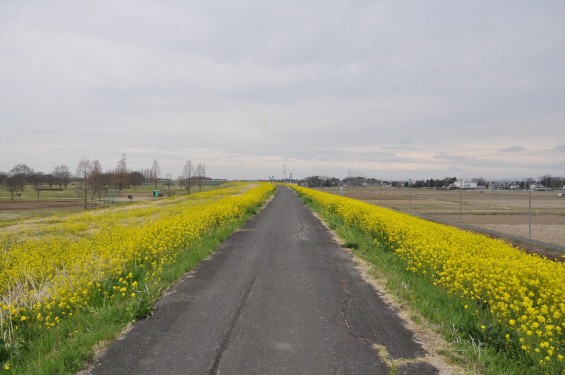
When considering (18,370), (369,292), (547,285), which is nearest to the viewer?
(18,370)

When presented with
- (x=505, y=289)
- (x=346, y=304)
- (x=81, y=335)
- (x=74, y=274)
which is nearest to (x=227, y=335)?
(x=81, y=335)

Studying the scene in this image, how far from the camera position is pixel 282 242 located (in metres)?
11.8

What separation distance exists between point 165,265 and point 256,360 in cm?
523

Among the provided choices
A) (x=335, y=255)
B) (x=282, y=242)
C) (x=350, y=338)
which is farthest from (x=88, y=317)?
(x=282, y=242)

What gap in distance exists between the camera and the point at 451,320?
16.2ft

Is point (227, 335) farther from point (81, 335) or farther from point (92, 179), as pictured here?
point (92, 179)

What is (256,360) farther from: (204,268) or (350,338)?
(204,268)

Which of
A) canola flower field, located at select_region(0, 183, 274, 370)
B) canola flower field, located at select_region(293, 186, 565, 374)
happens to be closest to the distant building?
canola flower field, located at select_region(293, 186, 565, 374)

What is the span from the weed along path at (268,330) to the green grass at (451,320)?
1.40 ft

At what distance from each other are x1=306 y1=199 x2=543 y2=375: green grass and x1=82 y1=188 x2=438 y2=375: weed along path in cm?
43

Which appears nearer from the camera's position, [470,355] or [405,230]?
[470,355]

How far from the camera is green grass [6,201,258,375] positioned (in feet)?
12.6

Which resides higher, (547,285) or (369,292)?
(547,285)

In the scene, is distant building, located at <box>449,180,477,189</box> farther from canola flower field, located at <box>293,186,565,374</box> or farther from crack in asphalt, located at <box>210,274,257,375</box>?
crack in asphalt, located at <box>210,274,257,375</box>
